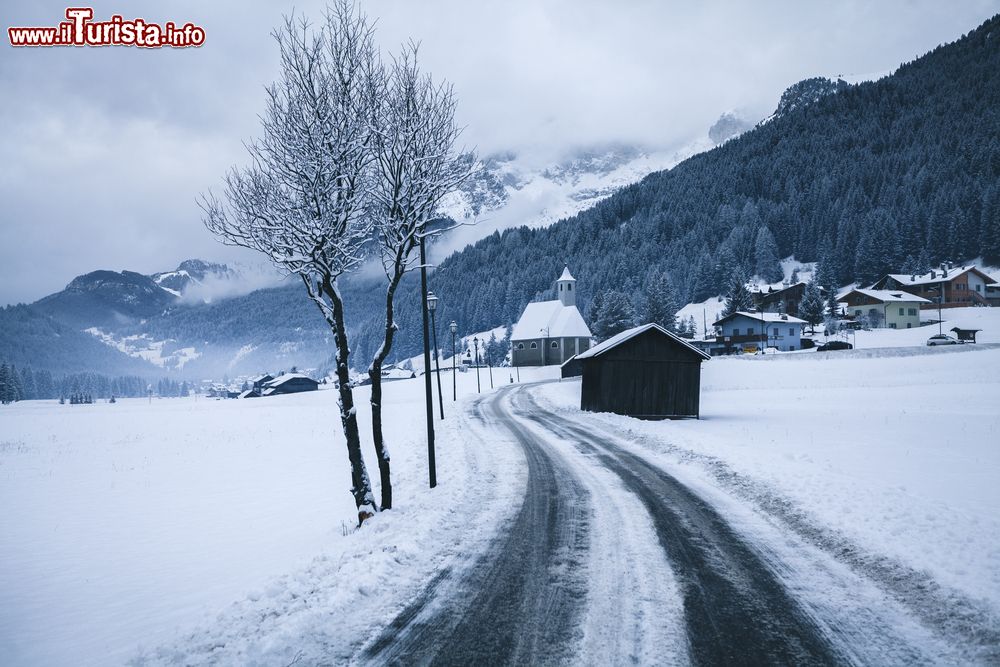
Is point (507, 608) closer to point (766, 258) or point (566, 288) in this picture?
point (566, 288)

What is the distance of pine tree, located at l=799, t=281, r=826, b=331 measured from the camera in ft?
305

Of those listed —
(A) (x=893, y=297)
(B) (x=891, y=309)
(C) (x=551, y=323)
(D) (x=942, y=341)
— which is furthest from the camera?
(C) (x=551, y=323)

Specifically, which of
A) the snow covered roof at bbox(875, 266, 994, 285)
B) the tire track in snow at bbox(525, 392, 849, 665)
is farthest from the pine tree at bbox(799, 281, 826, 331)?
the tire track in snow at bbox(525, 392, 849, 665)

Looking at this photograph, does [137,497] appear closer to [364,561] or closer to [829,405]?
[364,561]

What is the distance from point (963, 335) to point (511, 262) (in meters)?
127

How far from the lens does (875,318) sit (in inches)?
3477

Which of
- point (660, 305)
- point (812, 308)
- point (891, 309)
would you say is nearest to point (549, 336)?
point (660, 305)

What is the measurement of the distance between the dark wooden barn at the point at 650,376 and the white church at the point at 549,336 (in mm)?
57738

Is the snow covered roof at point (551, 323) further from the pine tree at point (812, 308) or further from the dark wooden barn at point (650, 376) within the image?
the dark wooden barn at point (650, 376)

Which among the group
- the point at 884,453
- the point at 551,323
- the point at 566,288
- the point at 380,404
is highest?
the point at 566,288

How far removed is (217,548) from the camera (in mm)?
10477

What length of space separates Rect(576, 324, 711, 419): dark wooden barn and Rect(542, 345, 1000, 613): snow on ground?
8.07 ft

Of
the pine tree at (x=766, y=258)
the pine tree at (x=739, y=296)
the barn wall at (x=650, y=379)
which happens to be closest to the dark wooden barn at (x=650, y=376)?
the barn wall at (x=650, y=379)

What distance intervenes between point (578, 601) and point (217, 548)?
27.3 ft
